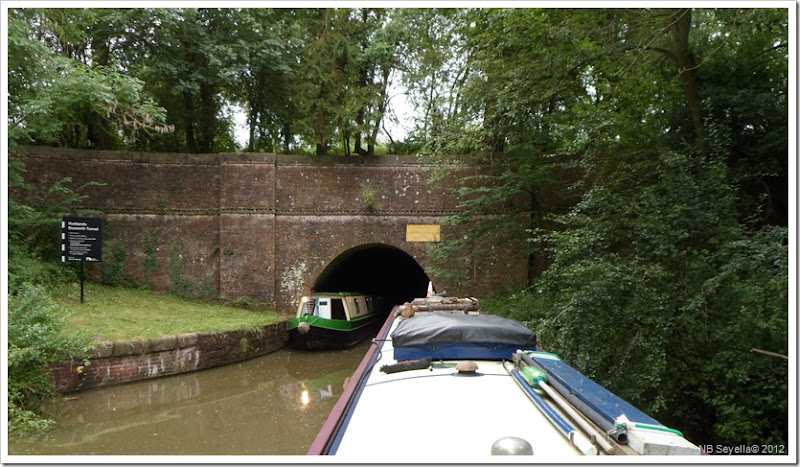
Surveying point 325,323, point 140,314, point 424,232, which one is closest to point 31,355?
point 140,314

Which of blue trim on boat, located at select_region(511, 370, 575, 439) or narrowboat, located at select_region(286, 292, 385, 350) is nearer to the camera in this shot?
blue trim on boat, located at select_region(511, 370, 575, 439)

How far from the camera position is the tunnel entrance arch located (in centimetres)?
1620

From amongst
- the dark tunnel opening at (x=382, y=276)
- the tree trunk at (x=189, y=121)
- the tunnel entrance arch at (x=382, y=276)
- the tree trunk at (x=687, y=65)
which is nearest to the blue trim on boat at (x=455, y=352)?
the tree trunk at (x=687, y=65)

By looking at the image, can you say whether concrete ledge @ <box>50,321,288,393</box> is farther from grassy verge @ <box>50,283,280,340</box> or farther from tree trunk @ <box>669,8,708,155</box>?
tree trunk @ <box>669,8,708,155</box>

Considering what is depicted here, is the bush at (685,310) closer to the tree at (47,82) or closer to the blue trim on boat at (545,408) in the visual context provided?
the blue trim on boat at (545,408)

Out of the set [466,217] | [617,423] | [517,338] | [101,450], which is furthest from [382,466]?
[466,217]

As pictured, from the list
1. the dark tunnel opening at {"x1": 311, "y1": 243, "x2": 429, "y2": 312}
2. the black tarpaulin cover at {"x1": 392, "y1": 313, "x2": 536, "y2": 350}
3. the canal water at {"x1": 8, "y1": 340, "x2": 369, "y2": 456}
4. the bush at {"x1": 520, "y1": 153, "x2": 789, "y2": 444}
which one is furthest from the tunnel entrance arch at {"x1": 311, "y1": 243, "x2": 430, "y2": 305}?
the black tarpaulin cover at {"x1": 392, "y1": 313, "x2": 536, "y2": 350}

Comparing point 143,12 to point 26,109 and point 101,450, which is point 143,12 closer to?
point 26,109

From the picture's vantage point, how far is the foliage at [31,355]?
5.48 m

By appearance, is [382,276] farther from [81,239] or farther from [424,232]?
[81,239]

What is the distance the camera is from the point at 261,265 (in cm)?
1229

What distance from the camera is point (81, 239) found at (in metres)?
10.1

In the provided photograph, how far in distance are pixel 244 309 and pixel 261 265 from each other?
111 cm

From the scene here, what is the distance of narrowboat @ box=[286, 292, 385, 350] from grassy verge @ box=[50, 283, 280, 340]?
630 mm
